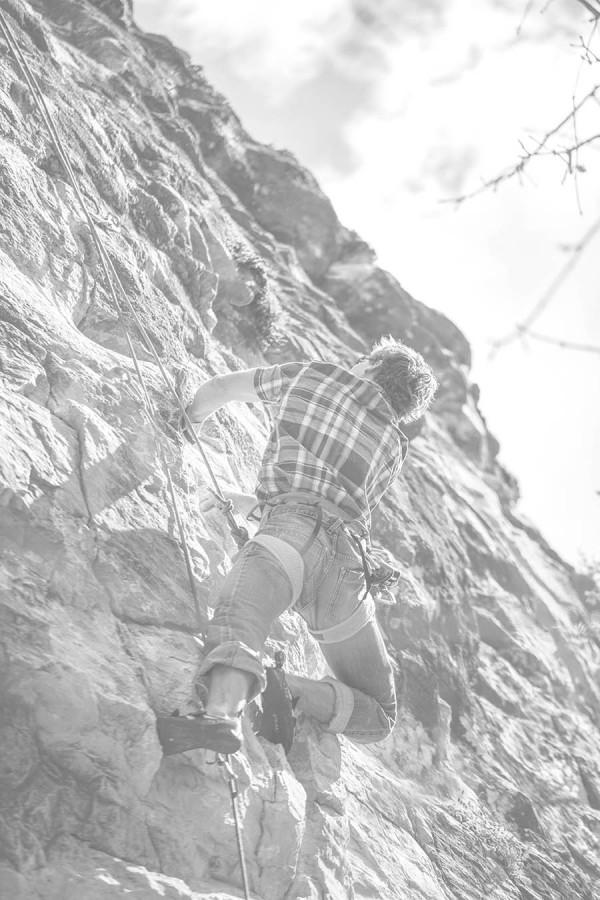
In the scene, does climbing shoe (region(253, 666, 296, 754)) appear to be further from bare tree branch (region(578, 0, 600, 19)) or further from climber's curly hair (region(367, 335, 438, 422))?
bare tree branch (region(578, 0, 600, 19))

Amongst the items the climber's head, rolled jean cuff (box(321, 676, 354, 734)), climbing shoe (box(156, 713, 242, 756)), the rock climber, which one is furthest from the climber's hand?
climbing shoe (box(156, 713, 242, 756))

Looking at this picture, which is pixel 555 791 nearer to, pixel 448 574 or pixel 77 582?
pixel 448 574

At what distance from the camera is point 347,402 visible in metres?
4.84

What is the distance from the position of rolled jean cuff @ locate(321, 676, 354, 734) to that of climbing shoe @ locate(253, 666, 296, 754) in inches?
14.2

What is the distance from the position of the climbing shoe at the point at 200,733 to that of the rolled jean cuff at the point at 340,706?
1.12 metres

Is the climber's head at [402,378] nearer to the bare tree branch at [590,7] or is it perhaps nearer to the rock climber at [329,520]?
the rock climber at [329,520]

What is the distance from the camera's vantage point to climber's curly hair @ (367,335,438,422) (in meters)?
5.04

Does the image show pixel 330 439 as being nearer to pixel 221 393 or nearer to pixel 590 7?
pixel 221 393

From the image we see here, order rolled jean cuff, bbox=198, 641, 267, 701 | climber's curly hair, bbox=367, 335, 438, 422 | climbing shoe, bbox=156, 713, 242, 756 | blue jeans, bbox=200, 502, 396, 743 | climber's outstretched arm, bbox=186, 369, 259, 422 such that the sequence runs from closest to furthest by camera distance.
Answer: climbing shoe, bbox=156, 713, 242, 756 → rolled jean cuff, bbox=198, 641, 267, 701 → blue jeans, bbox=200, 502, 396, 743 → climber's curly hair, bbox=367, 335, 438, 422 → climber's outstretched arm, bbox=186, 369, 259, 422

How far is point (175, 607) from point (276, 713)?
731 millimetres

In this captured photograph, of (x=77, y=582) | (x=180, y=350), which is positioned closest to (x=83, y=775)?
(x=77, y=582)

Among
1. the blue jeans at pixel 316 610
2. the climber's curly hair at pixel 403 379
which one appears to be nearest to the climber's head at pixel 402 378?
the climber's curly hair at pixel 403 379

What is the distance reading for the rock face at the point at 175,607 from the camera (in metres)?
3.53

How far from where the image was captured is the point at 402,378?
5.03m
